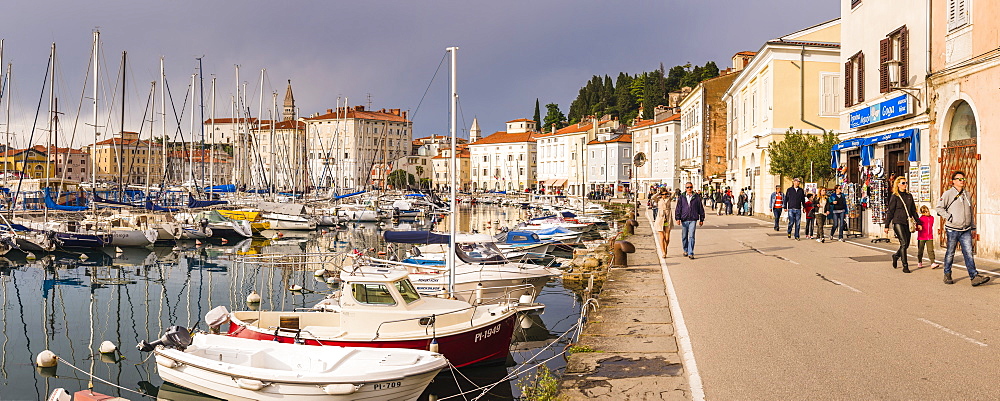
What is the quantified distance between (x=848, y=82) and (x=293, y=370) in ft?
80.5

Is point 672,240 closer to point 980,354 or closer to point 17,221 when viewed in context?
point 980,354

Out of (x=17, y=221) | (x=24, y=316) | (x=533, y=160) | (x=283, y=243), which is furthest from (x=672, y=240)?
(x=533, y=160)

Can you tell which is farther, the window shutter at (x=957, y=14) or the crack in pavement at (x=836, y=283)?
the window shutter at (x=957, y=14)

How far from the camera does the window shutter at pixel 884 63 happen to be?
23.7m

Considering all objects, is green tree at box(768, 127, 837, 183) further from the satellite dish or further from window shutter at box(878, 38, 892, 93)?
the satellite dish

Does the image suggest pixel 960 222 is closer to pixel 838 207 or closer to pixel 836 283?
pixel 836 283

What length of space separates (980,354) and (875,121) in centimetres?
1846

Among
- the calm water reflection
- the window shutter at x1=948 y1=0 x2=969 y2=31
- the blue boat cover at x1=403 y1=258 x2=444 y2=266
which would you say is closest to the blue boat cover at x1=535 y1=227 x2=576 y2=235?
the calm water reflection

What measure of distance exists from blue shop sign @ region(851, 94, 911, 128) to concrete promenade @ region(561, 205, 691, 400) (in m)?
12.0

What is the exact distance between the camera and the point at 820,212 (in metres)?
24.7

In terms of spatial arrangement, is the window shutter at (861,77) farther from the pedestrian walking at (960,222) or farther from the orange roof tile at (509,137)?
the orange roof tile at (509,137)

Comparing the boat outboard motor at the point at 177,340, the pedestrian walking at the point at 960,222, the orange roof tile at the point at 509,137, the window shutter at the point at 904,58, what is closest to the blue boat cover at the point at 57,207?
the boat outboard motor at the point at 177,340

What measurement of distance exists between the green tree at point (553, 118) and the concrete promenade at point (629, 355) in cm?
16649

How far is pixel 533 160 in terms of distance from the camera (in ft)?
521
